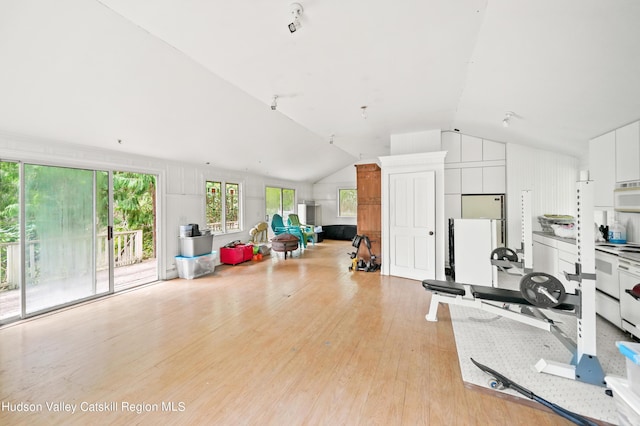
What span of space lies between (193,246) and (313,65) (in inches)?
164

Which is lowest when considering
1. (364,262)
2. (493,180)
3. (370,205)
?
(364,262)

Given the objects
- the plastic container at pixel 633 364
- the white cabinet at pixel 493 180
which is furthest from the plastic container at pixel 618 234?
the plastic container at pixel 633 364

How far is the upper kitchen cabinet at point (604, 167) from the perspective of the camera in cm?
321

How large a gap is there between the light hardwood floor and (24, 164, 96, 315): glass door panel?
0.36m

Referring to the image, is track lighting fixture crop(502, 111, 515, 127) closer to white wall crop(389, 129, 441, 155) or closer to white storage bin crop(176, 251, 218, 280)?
white wall crop(389, 129, 441, 155)

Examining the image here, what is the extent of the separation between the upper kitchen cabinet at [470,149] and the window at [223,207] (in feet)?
18.6

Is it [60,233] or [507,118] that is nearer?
[60,233]

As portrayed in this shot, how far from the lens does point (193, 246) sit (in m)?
5.25

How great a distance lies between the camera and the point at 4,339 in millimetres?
2807

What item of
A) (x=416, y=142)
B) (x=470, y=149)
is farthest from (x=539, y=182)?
(x=416, y=142)

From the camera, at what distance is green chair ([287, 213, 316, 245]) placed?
28.6 ft

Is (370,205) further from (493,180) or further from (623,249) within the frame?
(623,249)

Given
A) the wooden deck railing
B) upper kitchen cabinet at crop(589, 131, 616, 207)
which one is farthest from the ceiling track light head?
the wooden deck railing

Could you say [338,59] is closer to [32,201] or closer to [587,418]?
[587,418]
